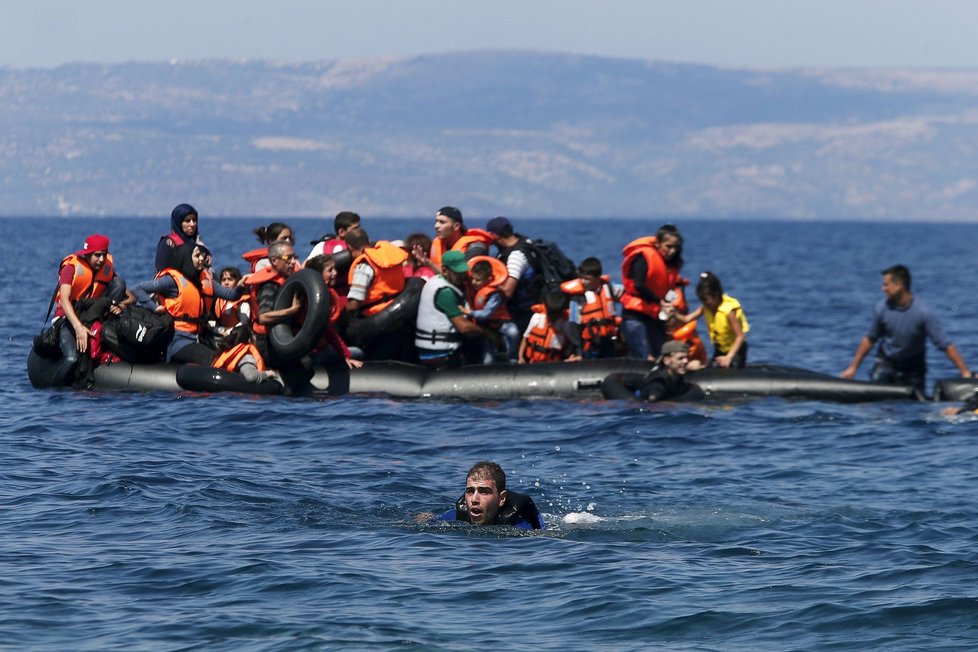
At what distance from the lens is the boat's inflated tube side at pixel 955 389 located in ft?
59.7

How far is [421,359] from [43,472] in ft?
20.0

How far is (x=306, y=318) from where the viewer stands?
16891 millimetres

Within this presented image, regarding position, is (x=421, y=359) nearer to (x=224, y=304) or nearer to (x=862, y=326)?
(x=224, y=304)

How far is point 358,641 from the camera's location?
8.89 m

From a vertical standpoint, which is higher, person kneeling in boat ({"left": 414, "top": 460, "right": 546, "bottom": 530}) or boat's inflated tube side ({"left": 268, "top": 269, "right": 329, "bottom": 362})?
boat's inflated tube side ({"left": 268, "top": 269, "right": 329, "bottom": 362})

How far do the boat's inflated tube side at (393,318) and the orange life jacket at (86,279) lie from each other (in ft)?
9.25

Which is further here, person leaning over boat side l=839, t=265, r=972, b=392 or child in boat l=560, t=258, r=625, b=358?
child in boat l=560, t=258, r=625, b=358

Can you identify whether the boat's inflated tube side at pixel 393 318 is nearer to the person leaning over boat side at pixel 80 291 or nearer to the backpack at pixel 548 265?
the backpack at pixel 548 265

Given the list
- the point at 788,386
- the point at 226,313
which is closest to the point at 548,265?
the point at 788,386

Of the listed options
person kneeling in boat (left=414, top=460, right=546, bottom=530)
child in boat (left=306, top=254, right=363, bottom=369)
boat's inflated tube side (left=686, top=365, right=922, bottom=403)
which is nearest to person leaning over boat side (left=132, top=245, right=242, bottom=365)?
child in boat (left=306, top=254, right=363, bottom=369)

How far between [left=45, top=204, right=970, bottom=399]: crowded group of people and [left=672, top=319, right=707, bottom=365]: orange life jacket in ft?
0.06

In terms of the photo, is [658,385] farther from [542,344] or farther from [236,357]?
[236,357]

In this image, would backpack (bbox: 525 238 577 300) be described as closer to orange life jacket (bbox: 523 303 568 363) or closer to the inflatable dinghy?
orange life jacket (bbox: 523 303 568 363)

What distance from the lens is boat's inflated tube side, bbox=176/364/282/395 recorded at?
17625mm
